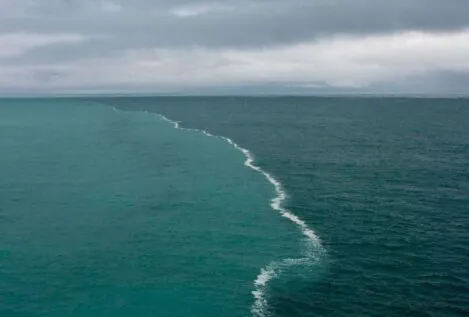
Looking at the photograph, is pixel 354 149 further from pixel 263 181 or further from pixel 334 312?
pixel 334 312

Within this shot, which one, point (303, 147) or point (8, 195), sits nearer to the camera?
point (8, 195)

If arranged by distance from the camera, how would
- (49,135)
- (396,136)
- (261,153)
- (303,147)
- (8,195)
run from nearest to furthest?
(8,195), (261,153), (303,147), (396,136), (49,135)

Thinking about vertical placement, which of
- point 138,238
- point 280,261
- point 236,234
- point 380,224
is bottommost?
point 280,261

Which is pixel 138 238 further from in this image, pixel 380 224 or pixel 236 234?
pixel 380 224

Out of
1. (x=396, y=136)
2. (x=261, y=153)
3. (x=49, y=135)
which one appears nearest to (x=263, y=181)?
(x=261, y=153)

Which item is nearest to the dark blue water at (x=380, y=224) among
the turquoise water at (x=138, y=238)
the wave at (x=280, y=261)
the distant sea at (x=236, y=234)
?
the distant sea at (x=236, y=234)

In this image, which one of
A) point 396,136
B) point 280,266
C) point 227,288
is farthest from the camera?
point 396,136

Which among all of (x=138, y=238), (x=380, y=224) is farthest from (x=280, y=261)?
(x=380, y=224)

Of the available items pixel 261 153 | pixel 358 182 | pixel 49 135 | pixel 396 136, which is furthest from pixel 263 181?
pixel 49 135
